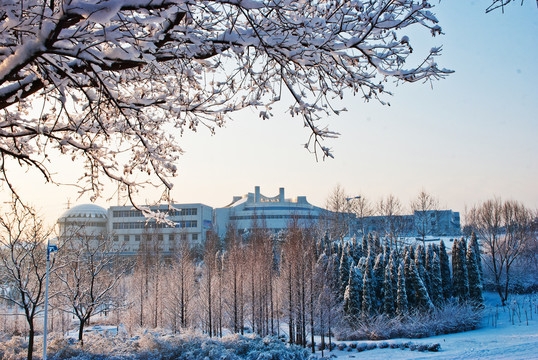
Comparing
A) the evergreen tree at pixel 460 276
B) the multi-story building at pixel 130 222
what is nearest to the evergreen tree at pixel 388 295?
the evergreen tree at pixel 460 276

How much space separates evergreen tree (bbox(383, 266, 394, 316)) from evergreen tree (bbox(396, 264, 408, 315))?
0.49 m

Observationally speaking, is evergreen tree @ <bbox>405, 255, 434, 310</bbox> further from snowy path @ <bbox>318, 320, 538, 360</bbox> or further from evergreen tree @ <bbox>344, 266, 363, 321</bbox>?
evergreen tree @ <bbox>344, 266, 363, 321</bbox>

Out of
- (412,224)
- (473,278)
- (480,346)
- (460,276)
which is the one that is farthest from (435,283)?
(412,224)

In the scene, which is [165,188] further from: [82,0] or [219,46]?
[82,0]

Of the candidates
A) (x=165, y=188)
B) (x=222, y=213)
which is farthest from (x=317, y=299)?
(x=222, y=213)

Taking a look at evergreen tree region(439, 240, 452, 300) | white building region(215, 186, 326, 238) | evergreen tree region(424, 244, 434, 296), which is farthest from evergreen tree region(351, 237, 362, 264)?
white building region(215, 186, 326, 238)

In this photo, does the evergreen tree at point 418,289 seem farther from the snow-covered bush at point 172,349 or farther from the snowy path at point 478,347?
the snow-covered bush at point 172,349

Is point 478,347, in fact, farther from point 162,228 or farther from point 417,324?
point 162,228

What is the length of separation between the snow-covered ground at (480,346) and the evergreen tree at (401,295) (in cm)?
208

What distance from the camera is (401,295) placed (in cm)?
2408

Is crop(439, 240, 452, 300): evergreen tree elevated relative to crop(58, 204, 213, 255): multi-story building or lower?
lower

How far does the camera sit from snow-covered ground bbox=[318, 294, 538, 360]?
695 inches

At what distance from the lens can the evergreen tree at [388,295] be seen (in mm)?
24562

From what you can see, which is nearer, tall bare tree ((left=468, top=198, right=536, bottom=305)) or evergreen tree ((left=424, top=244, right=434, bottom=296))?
evergreen tree ((left=424, top=244, right=434, bottom=296))
